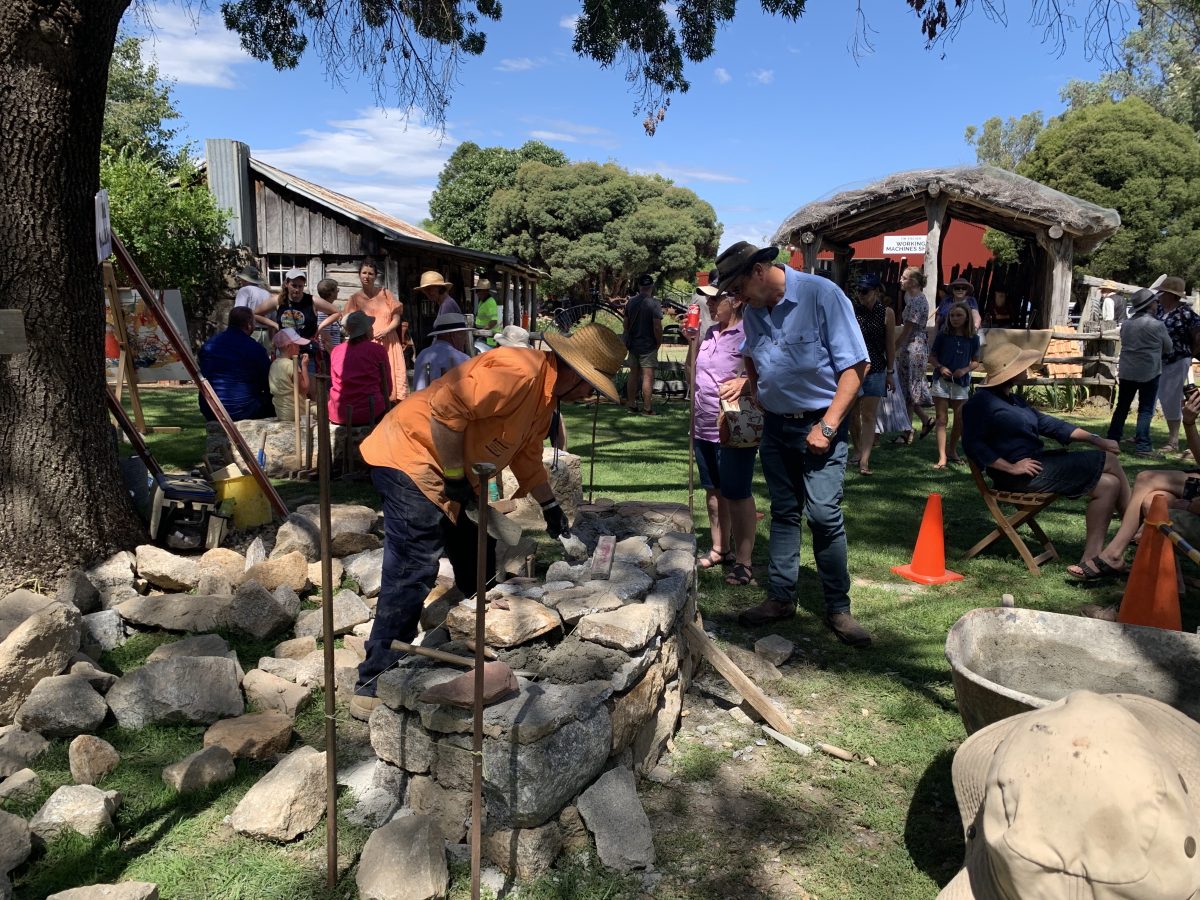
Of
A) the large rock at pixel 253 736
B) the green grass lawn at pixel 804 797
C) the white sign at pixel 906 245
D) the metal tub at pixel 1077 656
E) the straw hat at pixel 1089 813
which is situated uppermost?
the white sign at pixel 906 245

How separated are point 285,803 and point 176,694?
3.61ft

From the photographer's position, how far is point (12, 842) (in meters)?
2.74

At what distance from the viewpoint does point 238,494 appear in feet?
20.2

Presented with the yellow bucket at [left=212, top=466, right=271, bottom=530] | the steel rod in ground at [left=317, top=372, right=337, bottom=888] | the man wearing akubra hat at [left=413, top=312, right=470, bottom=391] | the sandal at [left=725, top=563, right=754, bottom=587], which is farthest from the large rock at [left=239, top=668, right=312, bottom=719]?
the man wearing akubra hat at [left=413, top=312, right=470, bottom=391]

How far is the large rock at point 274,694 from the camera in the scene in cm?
384

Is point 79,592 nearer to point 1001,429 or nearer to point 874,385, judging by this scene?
point 1001,429

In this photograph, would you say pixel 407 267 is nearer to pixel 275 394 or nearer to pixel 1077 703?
pixel 275 394

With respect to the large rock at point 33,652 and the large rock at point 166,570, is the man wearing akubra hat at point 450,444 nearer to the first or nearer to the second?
the large rock at point 33,652

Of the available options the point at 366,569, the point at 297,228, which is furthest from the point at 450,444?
the point at 297,228

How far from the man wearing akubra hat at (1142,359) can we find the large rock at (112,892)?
9.82 meters

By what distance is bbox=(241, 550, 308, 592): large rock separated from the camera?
5.09 metres

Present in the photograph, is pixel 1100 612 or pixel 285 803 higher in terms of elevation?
pixel 1100 612

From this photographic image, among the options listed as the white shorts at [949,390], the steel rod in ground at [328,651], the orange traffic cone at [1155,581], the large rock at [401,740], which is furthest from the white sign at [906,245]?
the steel rod in ground at [328,651]

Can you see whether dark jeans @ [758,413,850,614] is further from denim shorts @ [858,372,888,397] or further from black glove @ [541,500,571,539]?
denim shorts @ [858,372,888,397]
